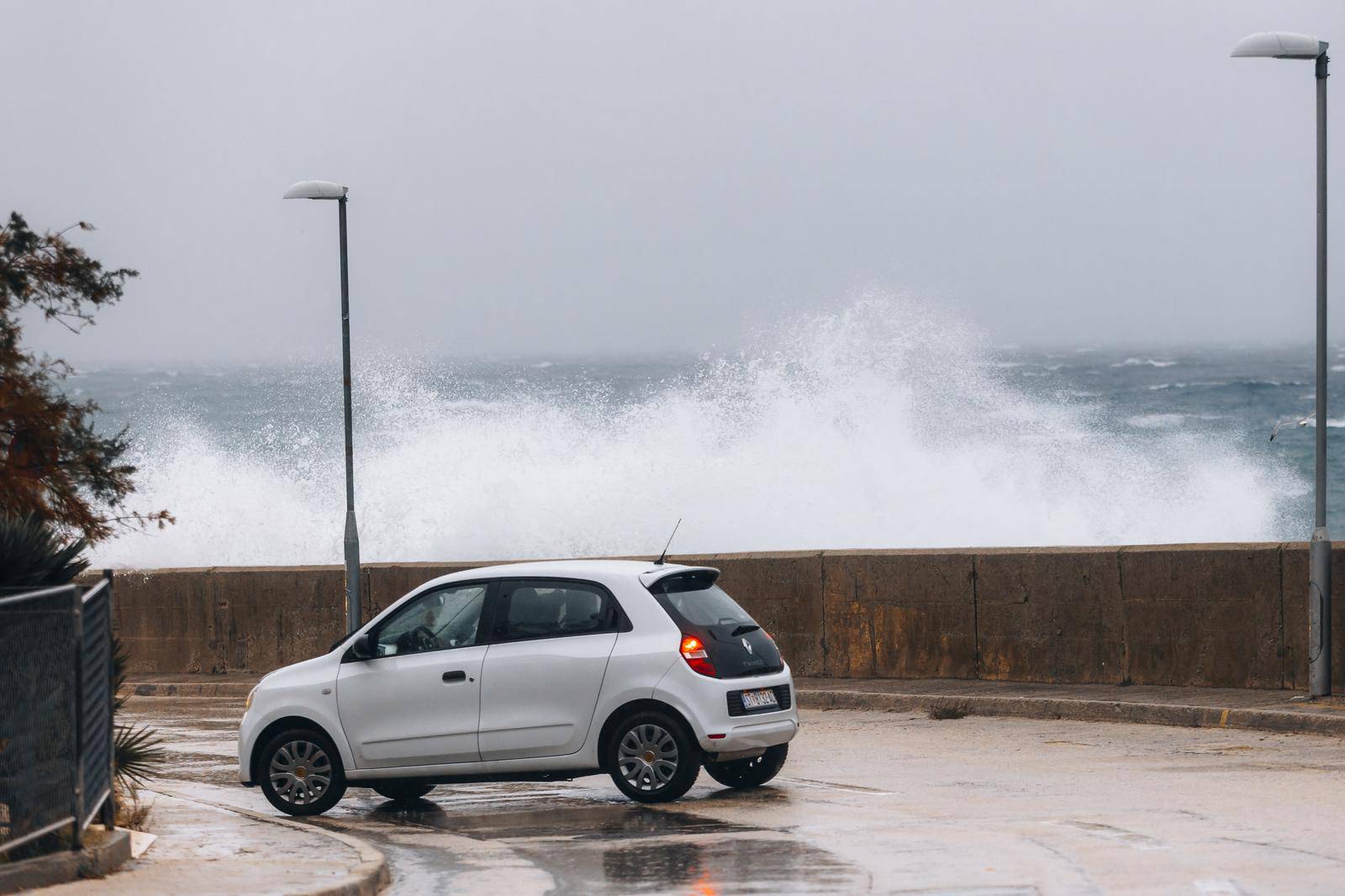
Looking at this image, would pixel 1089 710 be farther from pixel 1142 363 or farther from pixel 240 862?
pixel 1142 363

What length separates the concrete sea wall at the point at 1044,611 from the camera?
16234mm

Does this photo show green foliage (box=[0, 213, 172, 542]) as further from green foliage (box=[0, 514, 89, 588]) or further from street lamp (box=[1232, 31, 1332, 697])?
street lamp (box=[1232, 31, 1332, 697])

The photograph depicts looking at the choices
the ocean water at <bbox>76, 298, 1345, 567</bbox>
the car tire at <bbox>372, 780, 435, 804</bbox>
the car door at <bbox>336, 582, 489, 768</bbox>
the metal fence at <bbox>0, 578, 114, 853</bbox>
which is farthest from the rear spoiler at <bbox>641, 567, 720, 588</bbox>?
the ocean water at <bbox>76, 298, 1345, 567</bbox>

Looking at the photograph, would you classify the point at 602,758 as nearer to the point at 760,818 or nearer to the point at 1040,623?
the point at 760,818

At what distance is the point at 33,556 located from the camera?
10.2 meters

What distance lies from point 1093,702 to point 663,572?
539 cm

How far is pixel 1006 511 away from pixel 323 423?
68.8 m

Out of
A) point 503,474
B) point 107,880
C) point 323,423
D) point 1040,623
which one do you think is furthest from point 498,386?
point 107,880

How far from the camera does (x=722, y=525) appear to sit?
39.0 meters

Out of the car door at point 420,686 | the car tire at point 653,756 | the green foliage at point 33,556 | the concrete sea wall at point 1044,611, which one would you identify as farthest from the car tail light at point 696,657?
the concrete sea wall at point 1044,611

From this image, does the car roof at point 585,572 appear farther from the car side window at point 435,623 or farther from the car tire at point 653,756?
the car tire at point 653,756

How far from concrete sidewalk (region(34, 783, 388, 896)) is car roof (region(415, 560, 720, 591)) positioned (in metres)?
2.03

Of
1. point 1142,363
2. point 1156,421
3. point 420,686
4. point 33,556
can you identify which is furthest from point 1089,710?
point 1142,363

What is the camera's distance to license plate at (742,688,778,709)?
11680 mm
